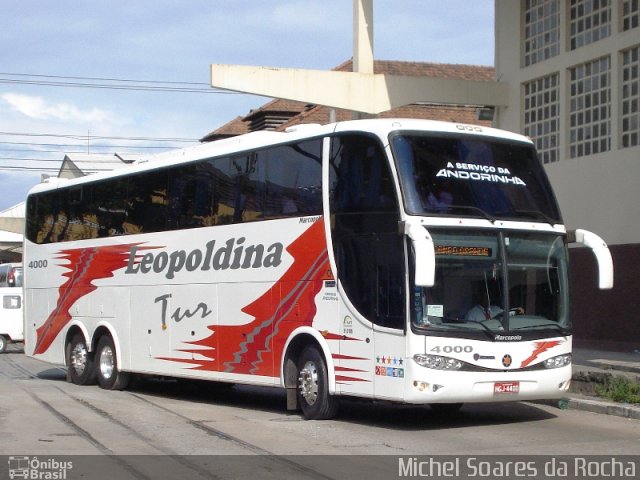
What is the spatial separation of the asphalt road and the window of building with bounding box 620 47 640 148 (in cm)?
809

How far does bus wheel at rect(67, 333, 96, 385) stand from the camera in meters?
19.3

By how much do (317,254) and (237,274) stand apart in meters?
2.09

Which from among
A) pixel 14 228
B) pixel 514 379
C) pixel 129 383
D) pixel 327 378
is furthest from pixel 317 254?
pixel 14 228

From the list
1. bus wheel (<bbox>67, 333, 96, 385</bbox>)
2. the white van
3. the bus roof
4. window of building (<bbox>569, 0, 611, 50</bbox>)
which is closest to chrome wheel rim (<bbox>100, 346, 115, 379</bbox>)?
bus wheel (<bbox>67, 333, 96, 385</bbox>)

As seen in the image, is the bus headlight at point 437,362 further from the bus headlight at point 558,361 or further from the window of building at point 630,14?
the window of building at point 630,14

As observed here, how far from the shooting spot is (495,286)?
12.5 meters

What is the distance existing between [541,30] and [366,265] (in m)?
13.5

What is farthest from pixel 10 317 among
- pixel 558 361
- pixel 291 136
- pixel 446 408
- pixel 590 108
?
pixel 558 361

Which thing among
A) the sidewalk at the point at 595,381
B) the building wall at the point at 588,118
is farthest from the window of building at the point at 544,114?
the sidewalk at the point at 595,381

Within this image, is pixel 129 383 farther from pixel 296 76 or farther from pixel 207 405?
pixel 296 76

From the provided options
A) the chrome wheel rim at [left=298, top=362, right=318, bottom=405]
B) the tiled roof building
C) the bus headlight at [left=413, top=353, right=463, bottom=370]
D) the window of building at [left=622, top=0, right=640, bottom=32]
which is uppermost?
Result: the tiled roof building

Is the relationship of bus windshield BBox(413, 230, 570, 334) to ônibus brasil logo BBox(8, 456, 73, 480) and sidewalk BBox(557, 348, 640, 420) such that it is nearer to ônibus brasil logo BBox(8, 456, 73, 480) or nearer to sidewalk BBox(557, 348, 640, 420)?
sidewalk BBox(557, 348, 640, 420)

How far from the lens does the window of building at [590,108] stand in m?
Answer: 22.2

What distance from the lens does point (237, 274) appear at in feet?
50.3
